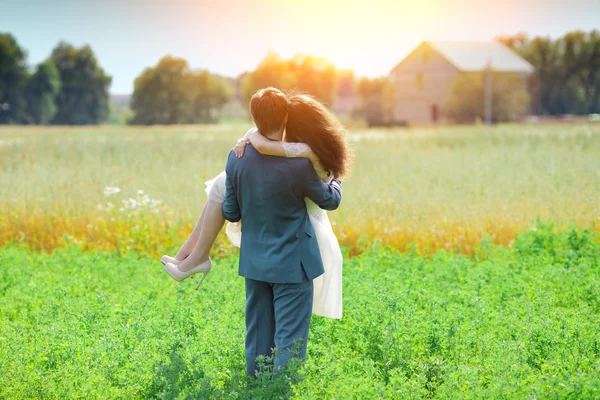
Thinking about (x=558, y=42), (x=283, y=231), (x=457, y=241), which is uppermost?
(x=558, y=42)

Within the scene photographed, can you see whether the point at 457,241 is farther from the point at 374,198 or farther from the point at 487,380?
the point at 487,380

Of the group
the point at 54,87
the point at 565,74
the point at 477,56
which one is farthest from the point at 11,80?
the point at 565,74

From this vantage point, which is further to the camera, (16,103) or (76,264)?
(16,103)

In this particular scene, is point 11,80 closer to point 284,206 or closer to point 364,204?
point 364,204

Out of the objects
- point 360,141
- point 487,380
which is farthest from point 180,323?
point 360,141

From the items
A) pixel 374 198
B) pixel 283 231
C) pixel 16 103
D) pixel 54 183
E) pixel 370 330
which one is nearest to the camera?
pixel 283 231

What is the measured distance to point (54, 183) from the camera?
476 inches

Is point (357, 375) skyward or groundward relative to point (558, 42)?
groundward

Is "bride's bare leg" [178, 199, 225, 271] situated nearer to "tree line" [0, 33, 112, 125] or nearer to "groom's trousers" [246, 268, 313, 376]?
"groom's trousers" [246, 268, 313, 376]

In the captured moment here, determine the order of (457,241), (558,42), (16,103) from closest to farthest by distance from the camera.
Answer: (457,241) < (16,103) < (558,42)

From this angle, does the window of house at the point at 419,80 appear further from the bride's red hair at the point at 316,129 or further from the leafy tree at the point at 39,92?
the bride's red hair at the point at 316,129

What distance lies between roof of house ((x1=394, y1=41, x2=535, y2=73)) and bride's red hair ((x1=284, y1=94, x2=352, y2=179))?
57.5m

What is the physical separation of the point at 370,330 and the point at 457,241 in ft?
14.0

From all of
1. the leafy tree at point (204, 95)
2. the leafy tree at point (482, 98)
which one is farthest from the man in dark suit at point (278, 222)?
the leafy tree at point (204, 95)
